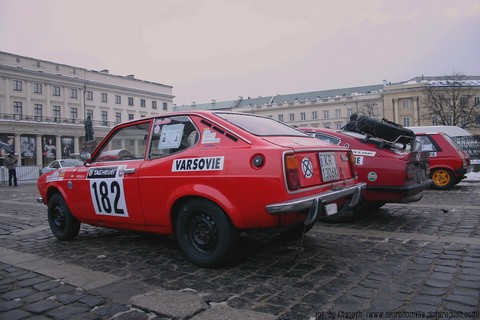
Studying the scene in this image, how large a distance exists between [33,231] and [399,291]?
5708 millimetres

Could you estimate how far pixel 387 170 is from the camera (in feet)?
18.6

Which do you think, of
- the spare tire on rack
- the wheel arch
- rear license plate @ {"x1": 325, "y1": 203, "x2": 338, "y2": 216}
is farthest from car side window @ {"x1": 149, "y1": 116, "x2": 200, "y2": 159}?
the spare tire on rack

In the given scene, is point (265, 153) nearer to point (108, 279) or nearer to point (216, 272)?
point (216, 272)

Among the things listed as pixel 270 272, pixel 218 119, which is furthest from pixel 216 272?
pixel 218 119

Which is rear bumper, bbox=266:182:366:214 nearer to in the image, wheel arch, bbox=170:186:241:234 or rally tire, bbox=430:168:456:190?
wheel arch, bbox=170:186:241:234

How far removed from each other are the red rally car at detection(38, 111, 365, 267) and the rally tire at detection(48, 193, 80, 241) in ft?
1.36

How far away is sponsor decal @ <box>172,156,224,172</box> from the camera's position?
11.6 ft

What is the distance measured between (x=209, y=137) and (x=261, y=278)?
148 centimetres

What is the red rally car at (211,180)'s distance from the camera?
10.9ft

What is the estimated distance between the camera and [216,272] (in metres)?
3.65

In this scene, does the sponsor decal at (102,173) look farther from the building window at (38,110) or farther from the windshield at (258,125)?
the building window at (38,110)

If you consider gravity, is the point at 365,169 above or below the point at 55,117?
below

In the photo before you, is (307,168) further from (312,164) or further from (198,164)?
(198,164)

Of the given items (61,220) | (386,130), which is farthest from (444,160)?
(61,220)
